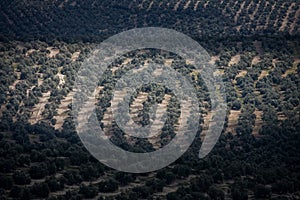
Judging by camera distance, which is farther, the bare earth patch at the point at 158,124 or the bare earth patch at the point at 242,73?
the bare earth patch at the point at 242,73

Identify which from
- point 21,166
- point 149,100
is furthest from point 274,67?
point 21,166

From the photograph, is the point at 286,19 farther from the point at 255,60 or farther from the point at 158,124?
the point at 158,124

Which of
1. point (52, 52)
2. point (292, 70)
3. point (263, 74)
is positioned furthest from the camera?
point (52, 52)

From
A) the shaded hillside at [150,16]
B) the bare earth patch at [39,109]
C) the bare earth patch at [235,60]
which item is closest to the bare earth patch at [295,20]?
the shaded hillside at [150,16]

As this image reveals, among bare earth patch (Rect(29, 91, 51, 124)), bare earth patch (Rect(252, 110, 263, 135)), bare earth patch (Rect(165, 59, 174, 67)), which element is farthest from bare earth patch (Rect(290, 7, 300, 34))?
bare earth patch (Rect(29, 91, 51, 124))

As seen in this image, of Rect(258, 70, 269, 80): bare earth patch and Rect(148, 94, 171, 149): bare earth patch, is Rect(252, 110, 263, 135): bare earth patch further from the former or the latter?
Rect(258, 70, 269, 80): bare earth patch

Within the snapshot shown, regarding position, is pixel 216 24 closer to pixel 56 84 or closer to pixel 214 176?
pixel 56 84

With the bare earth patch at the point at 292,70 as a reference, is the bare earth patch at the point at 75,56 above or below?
above

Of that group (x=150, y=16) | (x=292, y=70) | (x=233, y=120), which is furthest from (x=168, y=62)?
(x=150, y=16)

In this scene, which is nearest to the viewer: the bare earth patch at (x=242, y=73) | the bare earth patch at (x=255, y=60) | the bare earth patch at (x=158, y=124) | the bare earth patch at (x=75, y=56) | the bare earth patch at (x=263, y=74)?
the bare earth patch at (x=158, y=124)

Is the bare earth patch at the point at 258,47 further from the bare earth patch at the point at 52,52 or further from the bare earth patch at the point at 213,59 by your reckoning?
the bare earth patch at the point at 52,52

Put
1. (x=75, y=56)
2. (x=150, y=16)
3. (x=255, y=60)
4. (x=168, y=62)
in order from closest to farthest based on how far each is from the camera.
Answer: (x=75, y=56) < (x=168, y=62) < (x=255, y=60) < (x=150, y=16)
